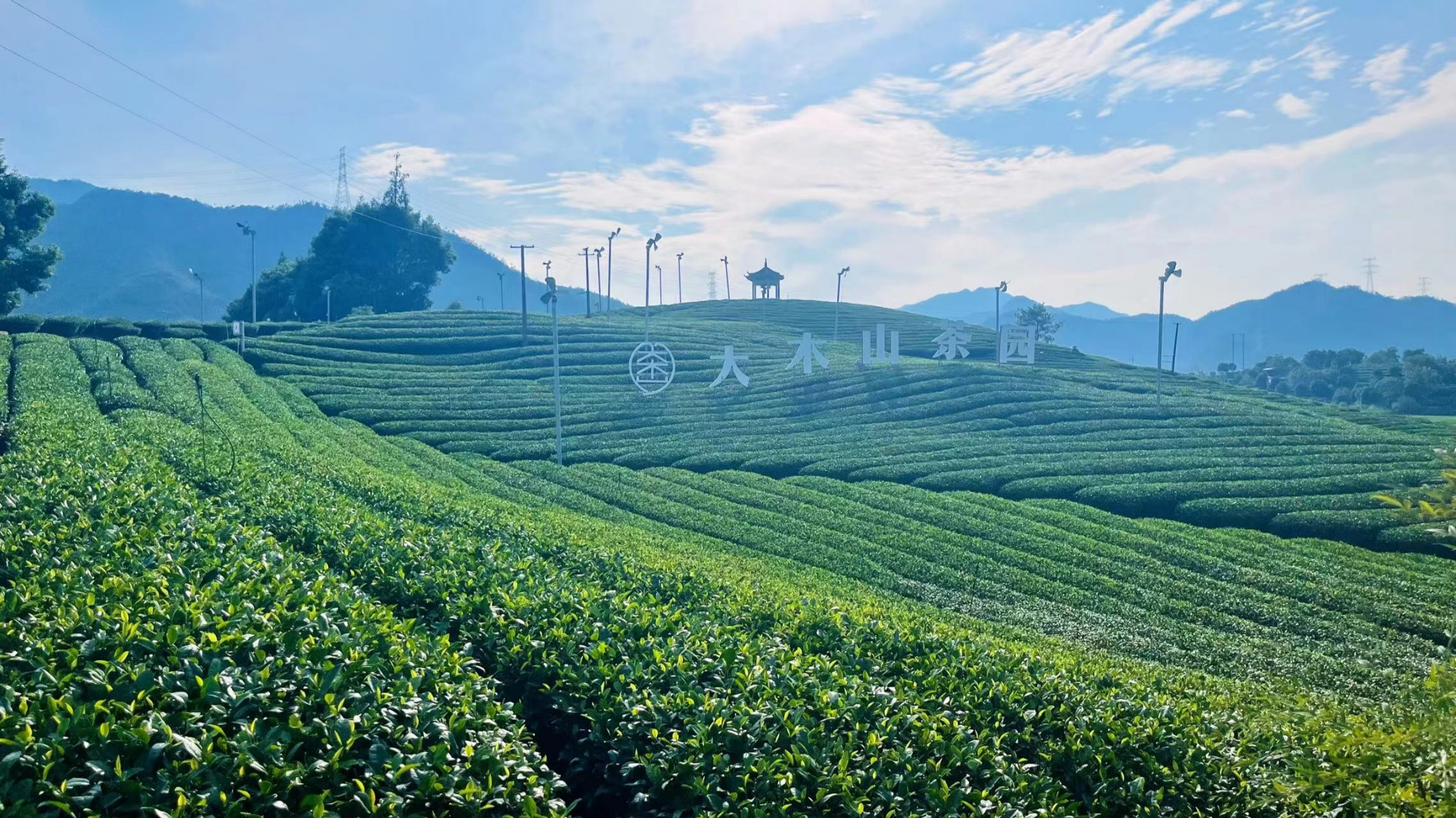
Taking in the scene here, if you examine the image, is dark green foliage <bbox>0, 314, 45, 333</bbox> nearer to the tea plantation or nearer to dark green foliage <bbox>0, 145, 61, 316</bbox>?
Answer: dark green foliage <bbox>0, 145, 61, 316</bbox>

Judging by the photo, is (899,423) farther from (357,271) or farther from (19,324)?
(357,271)

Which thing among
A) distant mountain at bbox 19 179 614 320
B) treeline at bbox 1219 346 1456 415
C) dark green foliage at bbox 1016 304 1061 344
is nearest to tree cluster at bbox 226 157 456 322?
dark green foliage at bbox 1016 304 1061 344

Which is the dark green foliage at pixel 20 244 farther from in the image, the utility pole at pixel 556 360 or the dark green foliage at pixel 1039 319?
the dark green foliage at pixel 1039 319

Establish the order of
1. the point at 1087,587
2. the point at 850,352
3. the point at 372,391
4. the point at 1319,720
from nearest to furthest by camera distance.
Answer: the point at 1319,720, the point at 1087,587, the point at 372,391, the point at 850,352

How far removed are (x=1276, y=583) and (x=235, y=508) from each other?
18191 millimetres

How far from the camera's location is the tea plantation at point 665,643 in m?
4.84

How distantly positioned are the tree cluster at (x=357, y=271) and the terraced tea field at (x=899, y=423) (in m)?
18.0

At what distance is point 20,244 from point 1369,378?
304 ft

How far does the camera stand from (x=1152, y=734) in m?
6.54

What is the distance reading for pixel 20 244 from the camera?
166 ft

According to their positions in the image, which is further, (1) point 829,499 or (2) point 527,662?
(1) point 829,499

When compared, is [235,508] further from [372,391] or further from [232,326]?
[232,326]

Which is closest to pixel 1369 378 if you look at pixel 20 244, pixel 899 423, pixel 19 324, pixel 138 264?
pixel 899 423

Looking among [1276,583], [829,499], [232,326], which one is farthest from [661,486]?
[232,326]
